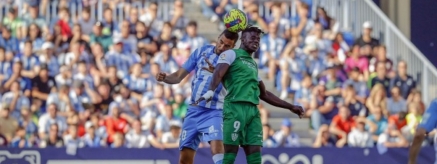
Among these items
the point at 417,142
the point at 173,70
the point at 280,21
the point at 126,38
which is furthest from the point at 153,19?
the point at 417,142

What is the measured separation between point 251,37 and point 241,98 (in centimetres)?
60

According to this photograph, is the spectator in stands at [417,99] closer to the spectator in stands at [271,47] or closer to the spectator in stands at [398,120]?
the spectator in stands at [398,120]

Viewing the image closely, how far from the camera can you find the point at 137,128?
19469 millimetres

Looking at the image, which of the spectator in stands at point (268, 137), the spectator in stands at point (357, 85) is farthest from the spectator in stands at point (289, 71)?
the spectator in stands at point (268, 137)

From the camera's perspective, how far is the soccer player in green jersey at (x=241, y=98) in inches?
495

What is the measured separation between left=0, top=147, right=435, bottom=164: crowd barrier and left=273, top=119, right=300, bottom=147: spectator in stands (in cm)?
286

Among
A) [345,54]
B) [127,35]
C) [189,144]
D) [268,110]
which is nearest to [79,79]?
[127,35]

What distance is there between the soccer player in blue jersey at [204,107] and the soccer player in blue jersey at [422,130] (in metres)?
2.41

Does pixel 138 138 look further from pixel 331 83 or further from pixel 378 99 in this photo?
pixel 378 99

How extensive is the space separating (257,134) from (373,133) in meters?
7.51

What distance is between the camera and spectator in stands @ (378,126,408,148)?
64.4ft

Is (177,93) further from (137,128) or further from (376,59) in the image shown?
(376,59)

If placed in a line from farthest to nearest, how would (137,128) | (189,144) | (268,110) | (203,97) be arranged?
(268,110)
(137,128)
(189,144)
(203,97)

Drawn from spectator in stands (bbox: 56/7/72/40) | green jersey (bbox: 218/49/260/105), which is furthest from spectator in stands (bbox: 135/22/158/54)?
green jersey (bbox: 218/49/260/105)
